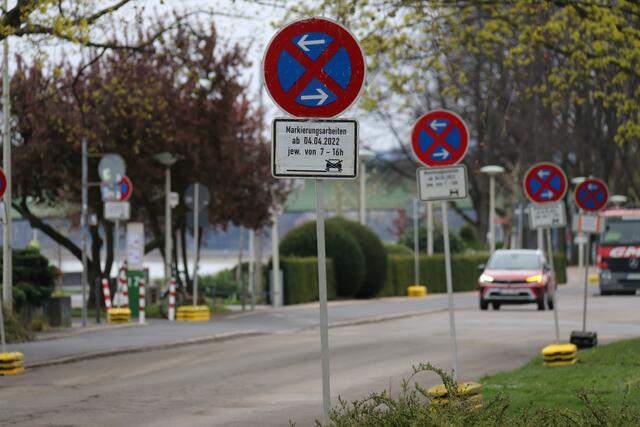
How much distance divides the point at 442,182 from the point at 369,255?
1307 inches

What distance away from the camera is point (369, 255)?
48.3 m

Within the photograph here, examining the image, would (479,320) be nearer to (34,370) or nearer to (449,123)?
(34,370)

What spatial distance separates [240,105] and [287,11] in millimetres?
18866

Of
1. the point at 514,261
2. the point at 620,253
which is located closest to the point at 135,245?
the point at 514,261

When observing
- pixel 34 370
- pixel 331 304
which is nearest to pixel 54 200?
pixel 331 304

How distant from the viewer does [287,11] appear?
2033cm

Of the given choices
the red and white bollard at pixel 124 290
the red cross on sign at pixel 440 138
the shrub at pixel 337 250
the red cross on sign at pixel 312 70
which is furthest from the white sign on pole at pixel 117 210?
the red cross on sign at pixel 312 70

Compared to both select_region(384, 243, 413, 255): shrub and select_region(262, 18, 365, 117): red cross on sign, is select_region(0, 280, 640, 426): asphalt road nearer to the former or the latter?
select_region(262, 18, 365, 117): red cross on sign

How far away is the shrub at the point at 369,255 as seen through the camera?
48.1 metres

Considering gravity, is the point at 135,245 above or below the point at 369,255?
below

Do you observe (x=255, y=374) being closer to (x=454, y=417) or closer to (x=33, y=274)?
(x=33, y=274)

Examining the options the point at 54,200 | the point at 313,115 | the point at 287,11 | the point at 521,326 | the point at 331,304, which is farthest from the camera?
the point at 331,304

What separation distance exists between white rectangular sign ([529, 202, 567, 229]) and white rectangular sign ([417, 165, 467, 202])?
6.13m

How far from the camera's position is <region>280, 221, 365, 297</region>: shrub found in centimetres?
4581
